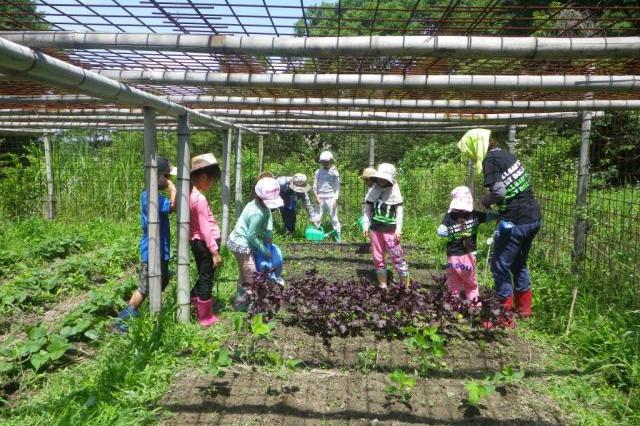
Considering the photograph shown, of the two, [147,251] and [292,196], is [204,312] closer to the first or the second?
[147,251]

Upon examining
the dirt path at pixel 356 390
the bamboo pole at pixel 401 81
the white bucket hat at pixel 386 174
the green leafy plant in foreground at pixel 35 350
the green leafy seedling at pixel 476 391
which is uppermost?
the bamboo pole at pixel 401 81

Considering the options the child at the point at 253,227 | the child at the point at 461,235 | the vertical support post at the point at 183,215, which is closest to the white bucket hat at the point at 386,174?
the child at the point at 461,235

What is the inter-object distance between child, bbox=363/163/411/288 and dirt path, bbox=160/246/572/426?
155 centimetres

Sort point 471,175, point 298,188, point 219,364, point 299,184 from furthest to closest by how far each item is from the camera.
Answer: point 299,184 < point 298,188 < point 471,175 < point 219,364

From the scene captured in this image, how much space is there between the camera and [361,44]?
2.33 m

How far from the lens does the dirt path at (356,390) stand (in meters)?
2.93

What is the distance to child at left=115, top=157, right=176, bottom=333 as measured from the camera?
416cm

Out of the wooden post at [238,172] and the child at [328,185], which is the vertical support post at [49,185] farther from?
the child at [328,185]

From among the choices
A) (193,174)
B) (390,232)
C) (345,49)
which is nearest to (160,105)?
(193,174)

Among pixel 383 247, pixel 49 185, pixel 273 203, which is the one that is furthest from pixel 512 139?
pixel 49 185

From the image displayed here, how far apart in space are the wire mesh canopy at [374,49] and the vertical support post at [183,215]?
65 centimetres

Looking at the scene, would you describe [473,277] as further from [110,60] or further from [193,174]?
[110,60]

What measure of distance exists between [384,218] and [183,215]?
2.38m

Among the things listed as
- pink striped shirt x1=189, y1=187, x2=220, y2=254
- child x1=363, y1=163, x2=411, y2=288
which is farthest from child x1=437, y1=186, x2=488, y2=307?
pink striped shirt x1=189, y1=187, x2=220, y2=254
